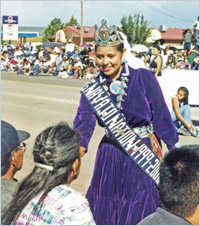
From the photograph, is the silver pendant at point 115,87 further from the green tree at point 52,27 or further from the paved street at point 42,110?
the green tree at point 52,27

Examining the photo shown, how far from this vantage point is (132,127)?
11.9 ft

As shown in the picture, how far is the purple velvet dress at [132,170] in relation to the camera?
11.5 feet

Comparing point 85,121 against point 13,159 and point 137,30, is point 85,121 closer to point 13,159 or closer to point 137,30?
point 13,159

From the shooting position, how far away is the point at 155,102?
11.5 ft

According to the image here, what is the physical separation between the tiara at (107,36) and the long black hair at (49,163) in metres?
1.28

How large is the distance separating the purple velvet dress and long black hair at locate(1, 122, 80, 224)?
115 cm

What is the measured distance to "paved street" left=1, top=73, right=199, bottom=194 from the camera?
673cm

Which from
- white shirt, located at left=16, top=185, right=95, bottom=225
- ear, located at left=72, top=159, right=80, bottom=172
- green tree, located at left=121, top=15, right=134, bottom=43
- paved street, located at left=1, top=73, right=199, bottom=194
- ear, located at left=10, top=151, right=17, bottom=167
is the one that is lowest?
paved street, located at left=1, top=73, right=199, bottom=194

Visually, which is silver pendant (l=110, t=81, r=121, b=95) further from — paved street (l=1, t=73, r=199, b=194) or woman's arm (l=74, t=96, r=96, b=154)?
paved street (l=1, t=73, r=199, b=194)

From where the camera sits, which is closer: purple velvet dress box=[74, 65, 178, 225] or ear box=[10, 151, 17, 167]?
ear box=[10, 151, 17, 167]

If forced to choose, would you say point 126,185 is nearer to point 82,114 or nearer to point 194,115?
point 82,114

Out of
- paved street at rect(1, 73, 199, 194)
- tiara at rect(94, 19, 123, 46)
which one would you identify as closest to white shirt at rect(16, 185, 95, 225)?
tiara at rect(94, 19, 123, 46)

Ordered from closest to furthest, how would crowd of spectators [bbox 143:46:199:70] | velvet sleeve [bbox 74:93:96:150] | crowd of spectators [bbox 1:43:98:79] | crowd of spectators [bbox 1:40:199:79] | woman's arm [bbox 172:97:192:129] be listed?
velvet sleeve [bbox 74:93:96:150] < woman's arm [bbox 172:97:192:129] < crowd of spectators [bbox 143:46:199:70] < crowd of spectators [bbox 1:40:199:79] < crowd of spectators [bbox 1:43:98:79]

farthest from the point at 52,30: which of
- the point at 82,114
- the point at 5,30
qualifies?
the point at 82,114
